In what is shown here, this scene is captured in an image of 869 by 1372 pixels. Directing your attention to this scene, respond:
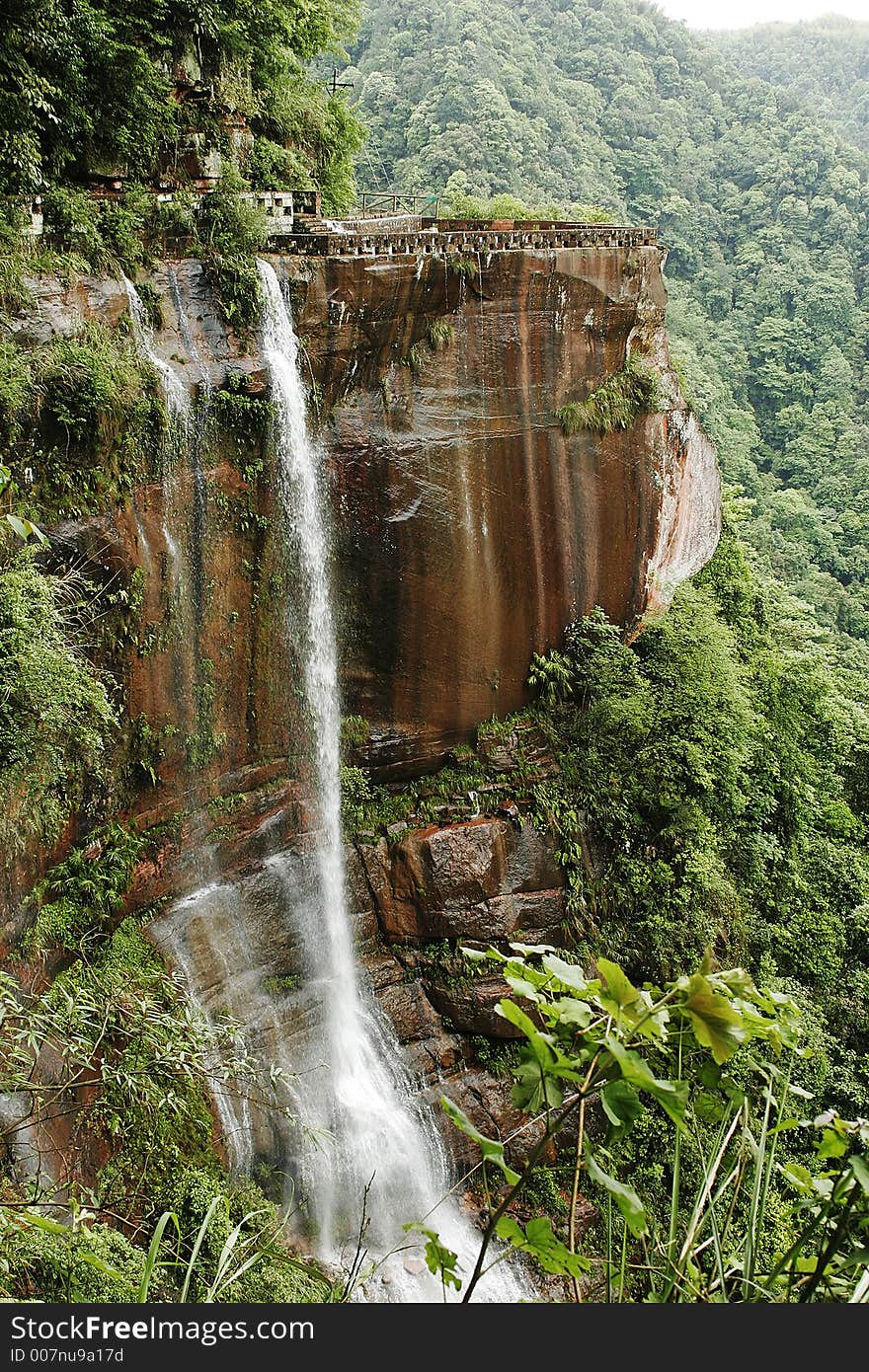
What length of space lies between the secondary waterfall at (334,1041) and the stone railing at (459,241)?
55 cm

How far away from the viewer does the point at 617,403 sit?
33.8 feet

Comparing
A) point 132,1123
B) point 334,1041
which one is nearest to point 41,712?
point 132,1123

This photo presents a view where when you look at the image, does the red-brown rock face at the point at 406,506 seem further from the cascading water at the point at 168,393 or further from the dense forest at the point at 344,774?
the dense forest at the point at 344,774

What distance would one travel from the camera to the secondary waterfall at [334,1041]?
8.02 m

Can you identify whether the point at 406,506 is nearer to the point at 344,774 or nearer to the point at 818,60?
the point at 344,774

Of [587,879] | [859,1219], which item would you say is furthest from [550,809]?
[859,1219]

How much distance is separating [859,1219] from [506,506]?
857 centimetres

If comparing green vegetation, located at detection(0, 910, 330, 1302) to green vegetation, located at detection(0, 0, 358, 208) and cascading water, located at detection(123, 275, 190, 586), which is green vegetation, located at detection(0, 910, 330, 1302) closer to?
cascading water, located at detection(123, 275, 190, 586)

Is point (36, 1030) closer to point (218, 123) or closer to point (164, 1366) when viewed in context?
point (164, 1366)

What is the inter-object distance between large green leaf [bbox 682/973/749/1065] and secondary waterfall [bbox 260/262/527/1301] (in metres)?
7.14

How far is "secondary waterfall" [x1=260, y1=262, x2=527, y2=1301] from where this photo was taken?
316 inches

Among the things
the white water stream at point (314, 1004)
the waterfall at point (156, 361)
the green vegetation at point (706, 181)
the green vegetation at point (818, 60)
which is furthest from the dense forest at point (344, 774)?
the green vegetation at point (818, 60)

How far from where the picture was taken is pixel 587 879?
9852 mm

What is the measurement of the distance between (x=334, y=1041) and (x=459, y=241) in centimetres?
778
